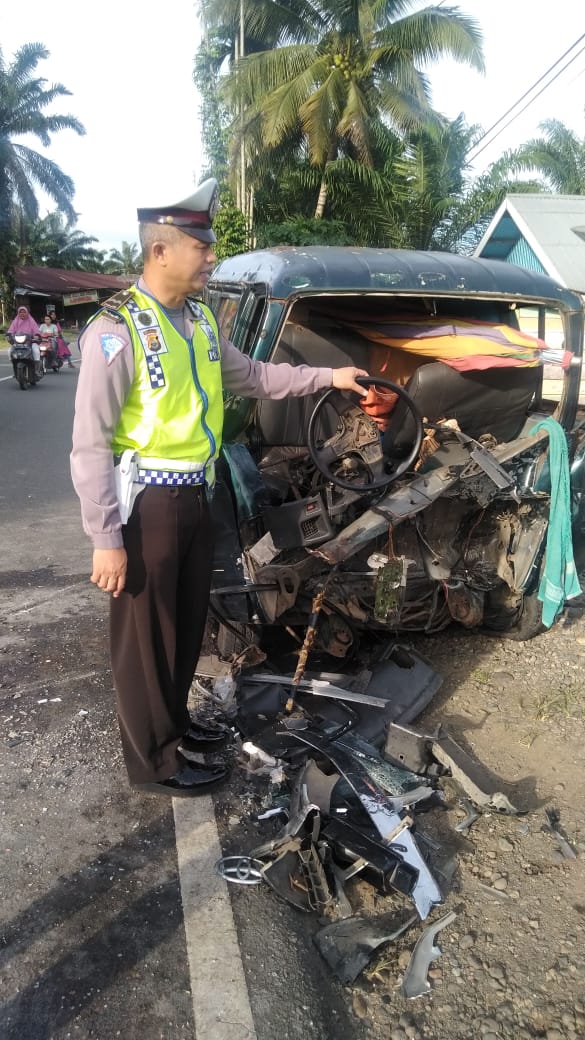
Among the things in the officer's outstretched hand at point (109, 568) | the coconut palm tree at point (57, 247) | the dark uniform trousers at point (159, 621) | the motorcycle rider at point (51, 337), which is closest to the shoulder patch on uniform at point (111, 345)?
the dark uniform trousers at point (159, 621)

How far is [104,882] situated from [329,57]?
825 inches

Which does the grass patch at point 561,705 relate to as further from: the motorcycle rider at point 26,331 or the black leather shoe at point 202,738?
the motorcycle rider at point 26,331

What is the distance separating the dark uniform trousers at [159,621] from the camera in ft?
8.19

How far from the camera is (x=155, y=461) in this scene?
244 cm

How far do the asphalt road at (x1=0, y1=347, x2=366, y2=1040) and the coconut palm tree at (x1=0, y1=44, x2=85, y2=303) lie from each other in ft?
114

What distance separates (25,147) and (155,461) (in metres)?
36.5

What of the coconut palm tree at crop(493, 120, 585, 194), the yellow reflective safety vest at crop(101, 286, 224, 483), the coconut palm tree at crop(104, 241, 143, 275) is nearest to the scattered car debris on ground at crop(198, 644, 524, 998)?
the yellow reflective safety vest at crop(101, 286, 224, 483)

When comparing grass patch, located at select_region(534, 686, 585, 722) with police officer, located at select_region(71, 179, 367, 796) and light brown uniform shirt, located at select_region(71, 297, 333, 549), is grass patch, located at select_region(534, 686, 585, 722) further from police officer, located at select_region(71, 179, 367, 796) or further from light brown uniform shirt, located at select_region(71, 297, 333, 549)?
light brown uniform shirt, located at select_region(71, 297, 333, 549)

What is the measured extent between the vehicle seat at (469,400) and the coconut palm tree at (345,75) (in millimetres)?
16961

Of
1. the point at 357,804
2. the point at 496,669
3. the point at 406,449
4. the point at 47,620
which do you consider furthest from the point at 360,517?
the point at 47,620

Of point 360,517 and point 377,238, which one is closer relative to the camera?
point 360,517

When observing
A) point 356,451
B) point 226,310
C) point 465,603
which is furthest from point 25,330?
point 356,451

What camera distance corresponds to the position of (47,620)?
443 centimetres

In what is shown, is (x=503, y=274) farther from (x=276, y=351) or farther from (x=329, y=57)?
(x=329, y=57)
